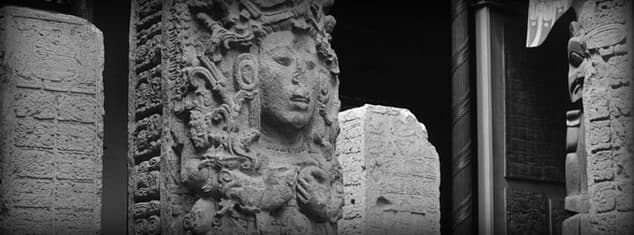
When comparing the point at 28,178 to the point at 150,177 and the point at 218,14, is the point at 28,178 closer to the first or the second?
the point at 150,177

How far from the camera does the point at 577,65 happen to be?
11.6 m

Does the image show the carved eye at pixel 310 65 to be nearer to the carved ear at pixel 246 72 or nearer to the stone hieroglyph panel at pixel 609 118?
the carved ear at pixel 246 72

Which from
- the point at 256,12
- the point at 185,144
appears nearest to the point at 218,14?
the point at 256,12

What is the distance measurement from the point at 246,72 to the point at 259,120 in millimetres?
313

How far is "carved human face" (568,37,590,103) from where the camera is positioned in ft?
37.7

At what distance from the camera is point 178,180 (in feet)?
28.7

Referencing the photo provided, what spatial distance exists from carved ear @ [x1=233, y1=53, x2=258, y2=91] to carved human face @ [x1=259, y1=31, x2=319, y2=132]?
7 centimetres

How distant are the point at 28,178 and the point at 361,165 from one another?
3924 mm

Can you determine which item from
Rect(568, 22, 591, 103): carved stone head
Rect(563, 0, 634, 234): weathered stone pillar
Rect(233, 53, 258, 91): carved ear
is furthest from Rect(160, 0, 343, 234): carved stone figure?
Rect(568, 22, 591, 103): carved stone head

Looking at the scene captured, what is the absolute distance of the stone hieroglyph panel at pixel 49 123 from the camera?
29.7 ft

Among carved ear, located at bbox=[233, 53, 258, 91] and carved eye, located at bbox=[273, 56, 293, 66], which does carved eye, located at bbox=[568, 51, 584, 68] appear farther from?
carved ear, located at bbox=[233, 53, 258, 91]

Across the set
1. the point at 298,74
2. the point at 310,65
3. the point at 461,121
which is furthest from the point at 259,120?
the point at 461,121

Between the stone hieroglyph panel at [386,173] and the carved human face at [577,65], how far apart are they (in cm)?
156

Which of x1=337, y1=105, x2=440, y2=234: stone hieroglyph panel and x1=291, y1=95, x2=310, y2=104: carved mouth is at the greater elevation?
x1=291, y1=95, x2=310, y2=104: carved mouth
